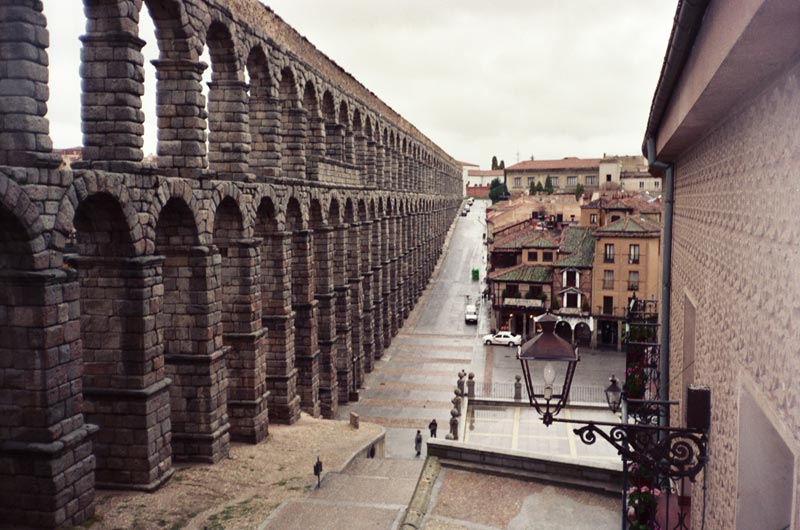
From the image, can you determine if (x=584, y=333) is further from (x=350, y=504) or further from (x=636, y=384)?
(x=350, y=504)

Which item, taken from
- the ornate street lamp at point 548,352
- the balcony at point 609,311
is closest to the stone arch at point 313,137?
the ornate street lamp at point 548,352

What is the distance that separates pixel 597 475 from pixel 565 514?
1490mm

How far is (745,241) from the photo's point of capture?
705 centimetres

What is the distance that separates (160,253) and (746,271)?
16171mm

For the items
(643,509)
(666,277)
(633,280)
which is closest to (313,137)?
(666,277)

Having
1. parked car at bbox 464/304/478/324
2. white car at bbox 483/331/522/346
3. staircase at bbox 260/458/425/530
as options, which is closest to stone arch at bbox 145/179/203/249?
staircase at bbox 260/458/425/530

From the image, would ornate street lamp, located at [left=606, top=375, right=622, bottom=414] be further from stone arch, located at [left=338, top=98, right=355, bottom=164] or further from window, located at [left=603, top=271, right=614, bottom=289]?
window, located at [left=603, top=271, right=614, bottom=289]

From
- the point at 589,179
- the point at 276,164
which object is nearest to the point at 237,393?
the point at 276,164

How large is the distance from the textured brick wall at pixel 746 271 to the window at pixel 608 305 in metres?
42.7

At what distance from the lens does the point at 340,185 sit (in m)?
36.2

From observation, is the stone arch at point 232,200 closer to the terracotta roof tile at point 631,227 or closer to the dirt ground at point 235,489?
the dirt ground at point 235,489

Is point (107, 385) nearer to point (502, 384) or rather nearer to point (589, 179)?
point (502, 384)

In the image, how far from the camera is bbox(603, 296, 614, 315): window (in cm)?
5284

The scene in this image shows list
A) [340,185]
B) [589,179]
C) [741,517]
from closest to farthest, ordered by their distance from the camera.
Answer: [741,517] → [340,185] → [589,179]
